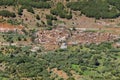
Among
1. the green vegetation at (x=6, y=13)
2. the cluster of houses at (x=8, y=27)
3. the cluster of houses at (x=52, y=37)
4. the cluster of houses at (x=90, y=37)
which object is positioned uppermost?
the green vegetation at (x=6, y=13)

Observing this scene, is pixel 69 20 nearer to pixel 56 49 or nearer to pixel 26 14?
pixel 26 14

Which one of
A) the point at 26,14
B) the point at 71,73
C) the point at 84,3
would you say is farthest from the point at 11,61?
the point at 84,3

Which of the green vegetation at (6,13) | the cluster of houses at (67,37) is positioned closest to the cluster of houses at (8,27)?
the green vegetation at (6,13)

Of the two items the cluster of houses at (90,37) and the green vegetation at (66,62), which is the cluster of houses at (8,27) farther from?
the green vegetation at (66,62)

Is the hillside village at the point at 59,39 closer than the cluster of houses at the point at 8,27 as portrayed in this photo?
Yes

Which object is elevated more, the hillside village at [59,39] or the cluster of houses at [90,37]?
the hillside village at [59,39]

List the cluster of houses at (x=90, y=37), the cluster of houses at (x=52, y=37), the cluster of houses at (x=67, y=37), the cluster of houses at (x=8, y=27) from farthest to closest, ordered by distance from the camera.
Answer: the cluster of houses at (x=8, y=27) < the cluster of houses at (x=90, y=37) < the cluster of houses at (x=67, y=37) < the cluster of houses at (x=52, y=37)

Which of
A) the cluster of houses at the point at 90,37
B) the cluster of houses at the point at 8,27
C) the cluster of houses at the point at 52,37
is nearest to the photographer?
the cluster of houses at the point at 52,37

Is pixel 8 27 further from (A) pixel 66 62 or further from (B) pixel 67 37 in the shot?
(A) pixel 66 62

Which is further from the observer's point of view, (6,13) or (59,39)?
(6,13)

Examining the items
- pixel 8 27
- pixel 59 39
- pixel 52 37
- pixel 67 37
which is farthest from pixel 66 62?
pixel 8 27
